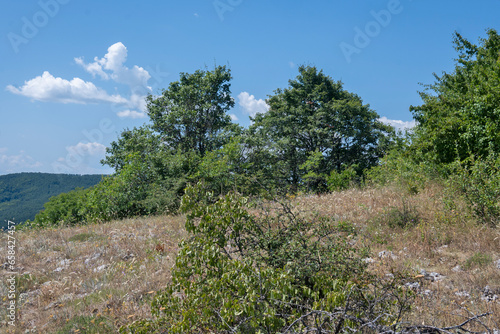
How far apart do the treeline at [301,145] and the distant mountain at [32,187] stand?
275 ft

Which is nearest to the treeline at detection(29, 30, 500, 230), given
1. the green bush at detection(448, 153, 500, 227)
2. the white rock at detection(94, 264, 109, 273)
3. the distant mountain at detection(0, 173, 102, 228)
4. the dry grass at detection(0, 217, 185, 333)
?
the green bush at detection(448, 153, 500, 227)

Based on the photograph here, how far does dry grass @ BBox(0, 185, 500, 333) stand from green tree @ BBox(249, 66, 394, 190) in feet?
58.4

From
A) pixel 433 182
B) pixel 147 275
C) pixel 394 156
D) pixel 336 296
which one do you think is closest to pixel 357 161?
pixel 394 156

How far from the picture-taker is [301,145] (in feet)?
93.7

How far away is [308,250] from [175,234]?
210 inches

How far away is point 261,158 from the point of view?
2328cm

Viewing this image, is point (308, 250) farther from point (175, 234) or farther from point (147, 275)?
point (175, 234)

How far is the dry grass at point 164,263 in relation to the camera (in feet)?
16.0

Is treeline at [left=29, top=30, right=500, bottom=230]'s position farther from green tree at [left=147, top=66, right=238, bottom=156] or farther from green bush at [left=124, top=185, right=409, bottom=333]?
green bush at [left=124, top=185, right=409, bottom=333]

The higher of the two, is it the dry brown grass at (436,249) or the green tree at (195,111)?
the green tree at (195,111)

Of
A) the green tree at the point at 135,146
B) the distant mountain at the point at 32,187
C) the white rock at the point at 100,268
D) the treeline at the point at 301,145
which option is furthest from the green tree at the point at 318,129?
the distant mountain at the point at 32,187

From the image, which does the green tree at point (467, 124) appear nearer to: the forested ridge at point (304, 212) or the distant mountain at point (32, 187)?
the forested ridge at point (304, 212)

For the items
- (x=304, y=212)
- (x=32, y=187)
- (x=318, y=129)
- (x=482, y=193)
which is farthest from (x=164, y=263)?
(x=32, y=187)

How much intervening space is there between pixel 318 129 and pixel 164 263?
→ 71.4 feet
